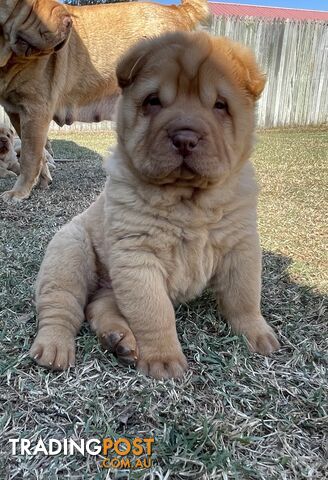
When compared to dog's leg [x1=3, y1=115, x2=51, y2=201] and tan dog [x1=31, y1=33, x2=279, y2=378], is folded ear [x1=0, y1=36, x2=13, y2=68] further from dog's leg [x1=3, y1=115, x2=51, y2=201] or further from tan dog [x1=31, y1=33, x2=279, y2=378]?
tan dog [x1=31, y1=33, x2=279, y2=378]

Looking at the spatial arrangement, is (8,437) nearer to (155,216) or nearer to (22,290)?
(155,216)

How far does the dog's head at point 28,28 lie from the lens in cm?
419

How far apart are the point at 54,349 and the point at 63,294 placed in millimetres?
235

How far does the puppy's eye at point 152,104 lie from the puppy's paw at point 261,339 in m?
0.85

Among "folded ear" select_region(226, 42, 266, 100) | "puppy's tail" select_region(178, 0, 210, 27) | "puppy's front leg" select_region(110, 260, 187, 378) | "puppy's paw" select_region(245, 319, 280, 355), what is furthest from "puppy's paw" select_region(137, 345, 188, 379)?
"puppy's tail" select_region(178, 0, 210, 27)

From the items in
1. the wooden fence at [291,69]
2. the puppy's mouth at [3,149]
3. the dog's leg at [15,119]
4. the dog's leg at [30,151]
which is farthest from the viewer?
the wooden fence at [291,69]

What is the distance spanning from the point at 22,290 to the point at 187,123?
118cm

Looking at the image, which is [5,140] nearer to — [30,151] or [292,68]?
[30,151]

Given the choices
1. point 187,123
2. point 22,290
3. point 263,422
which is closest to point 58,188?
point 22,290

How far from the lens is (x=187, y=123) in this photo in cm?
167

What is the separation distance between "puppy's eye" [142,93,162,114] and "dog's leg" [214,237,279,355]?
0.57 m

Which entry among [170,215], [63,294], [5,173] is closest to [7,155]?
[5,173]

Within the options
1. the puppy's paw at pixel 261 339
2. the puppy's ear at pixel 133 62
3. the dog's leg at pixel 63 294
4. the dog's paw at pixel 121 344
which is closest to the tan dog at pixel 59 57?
the dog's leg at pixel 63 294

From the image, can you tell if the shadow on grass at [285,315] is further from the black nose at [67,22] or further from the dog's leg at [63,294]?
the black nose at [67,22]
